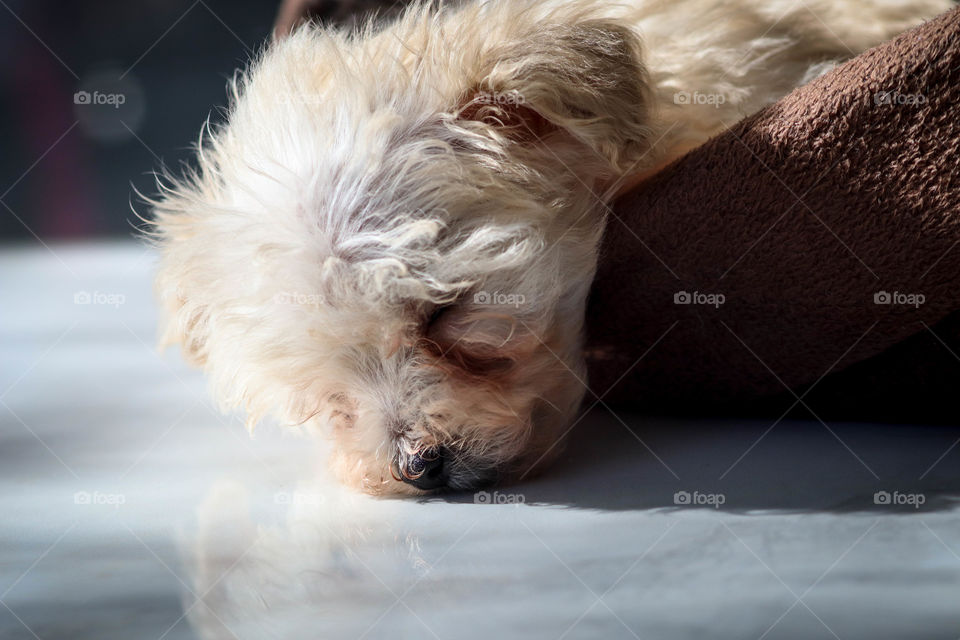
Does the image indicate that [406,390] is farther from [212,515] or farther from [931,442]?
[931,442]

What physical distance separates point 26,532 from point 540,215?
81 centimetres

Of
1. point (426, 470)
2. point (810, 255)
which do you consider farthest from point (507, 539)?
point (810, 255)

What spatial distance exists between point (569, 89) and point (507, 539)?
0.61 m

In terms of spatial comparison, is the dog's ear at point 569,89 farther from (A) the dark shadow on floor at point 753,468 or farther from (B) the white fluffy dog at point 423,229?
(A) the dark shadow on floor at point 753,468

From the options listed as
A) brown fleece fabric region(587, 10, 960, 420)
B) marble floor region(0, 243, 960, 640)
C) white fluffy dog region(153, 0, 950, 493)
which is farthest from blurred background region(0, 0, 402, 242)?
brown fleece fabric region(587, 10, 960, 420)

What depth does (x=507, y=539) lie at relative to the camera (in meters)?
1.16

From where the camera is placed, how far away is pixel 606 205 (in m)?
1.46

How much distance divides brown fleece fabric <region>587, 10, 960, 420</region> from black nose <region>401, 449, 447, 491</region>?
1.32 ft

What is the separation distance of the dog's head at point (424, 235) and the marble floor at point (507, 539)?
126 mm

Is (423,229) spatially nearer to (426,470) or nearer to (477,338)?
(477,338)

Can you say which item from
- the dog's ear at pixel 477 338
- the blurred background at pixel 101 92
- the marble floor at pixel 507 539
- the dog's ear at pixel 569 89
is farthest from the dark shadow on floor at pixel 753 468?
the blurred background at pixel 101 92

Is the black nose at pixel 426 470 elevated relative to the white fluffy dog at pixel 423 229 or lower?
lower

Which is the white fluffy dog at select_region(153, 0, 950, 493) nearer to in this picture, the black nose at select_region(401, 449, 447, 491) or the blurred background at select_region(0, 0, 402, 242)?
the black nose at select_region(401, 449, 447, 491)

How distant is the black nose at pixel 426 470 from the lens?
50.1 inches
